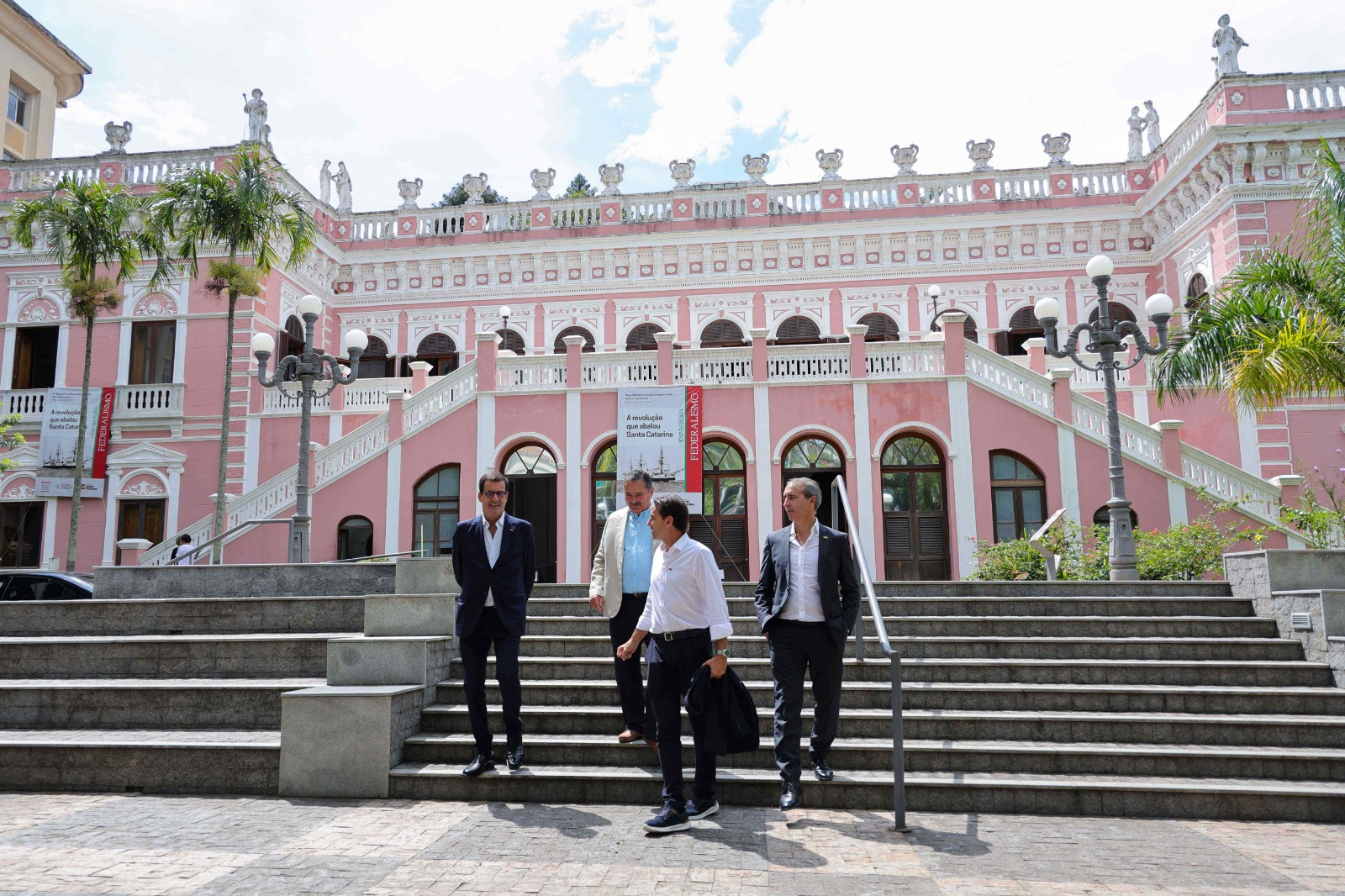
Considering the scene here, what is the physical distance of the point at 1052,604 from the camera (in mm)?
8297

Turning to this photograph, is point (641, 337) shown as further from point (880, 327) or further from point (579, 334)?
point (880, 327)

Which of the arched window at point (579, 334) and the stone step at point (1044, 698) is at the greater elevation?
the arched window at point (579, 334)

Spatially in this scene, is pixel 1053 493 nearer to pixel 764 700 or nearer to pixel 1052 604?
pixel 1052 604

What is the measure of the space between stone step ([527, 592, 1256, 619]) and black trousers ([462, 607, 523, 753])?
86.4 inches

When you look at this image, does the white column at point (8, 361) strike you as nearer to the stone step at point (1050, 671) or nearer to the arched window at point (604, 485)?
the arched window at point (604, 485)

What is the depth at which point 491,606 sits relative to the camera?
20.2 ft

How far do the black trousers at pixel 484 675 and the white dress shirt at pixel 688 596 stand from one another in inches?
48.2

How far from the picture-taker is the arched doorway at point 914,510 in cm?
1691

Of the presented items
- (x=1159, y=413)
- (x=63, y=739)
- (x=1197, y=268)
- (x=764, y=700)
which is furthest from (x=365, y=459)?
(x=1197, y=268)

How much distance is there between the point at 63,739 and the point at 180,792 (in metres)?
1.10

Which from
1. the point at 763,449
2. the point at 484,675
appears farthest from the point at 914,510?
the point at 484,675

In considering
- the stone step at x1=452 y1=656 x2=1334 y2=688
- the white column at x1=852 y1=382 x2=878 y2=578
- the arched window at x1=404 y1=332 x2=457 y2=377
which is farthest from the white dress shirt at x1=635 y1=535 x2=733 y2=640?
the arched window at x1=404 y1=332 x2=457 y2=377

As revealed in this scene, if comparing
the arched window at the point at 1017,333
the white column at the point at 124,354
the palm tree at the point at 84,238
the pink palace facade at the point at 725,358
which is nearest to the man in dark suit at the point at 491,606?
the pink palace facade at the point at 725,358

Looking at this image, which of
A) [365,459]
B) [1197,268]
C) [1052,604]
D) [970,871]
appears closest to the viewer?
[970,871]
